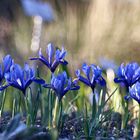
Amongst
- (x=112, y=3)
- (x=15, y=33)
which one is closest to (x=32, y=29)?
(x=15, y=33)

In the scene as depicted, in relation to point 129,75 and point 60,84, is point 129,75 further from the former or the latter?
point 60,84

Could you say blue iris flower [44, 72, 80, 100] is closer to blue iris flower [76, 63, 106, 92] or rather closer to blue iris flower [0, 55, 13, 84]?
blue iris flower [76, 63, 106, 92]

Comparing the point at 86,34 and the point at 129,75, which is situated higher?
the point at 86,34

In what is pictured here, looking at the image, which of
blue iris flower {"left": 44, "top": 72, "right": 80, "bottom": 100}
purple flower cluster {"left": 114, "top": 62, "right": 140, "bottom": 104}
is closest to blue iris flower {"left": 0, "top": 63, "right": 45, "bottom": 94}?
blue iris flower {"left": 44, "top": 72, "right": 80, "bottom": 100}

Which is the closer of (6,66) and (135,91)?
(135,91)

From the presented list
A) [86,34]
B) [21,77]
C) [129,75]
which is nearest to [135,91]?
[129,75]

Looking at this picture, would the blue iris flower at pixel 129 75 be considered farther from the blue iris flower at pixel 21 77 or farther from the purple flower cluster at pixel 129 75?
the blue iris flower at pixel 21 77

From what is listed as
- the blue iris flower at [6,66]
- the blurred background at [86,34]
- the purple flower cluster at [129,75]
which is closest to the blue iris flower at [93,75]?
the purple flower cluster at [129,75]

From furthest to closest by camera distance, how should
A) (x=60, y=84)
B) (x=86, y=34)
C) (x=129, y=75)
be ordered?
1. (x=86, y=34)
2. (x=129, y=75)
3. (x=60, y=84)

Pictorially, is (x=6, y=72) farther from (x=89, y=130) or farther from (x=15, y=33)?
(x=15, y=33)
